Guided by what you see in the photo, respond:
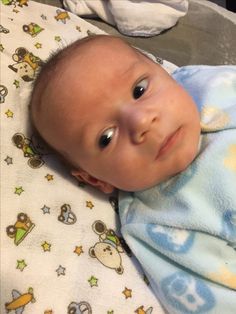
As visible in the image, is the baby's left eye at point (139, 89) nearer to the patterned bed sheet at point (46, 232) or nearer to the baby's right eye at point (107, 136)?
the baby's right eye at point (107, 136)

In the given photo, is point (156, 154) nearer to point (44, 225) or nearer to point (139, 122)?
point (139, 122)

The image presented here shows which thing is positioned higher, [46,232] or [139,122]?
[139,122]

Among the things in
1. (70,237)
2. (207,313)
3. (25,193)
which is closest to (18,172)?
(25,193)

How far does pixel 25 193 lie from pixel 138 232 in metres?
0.22

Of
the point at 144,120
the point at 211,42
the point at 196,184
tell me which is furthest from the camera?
the point at 211,42

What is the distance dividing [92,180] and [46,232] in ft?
0.44

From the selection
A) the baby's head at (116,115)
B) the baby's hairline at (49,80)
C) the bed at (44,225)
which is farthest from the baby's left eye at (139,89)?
the bed at (44,225)

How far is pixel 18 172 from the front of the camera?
103 centimetres

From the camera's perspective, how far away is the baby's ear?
1051 millimetres

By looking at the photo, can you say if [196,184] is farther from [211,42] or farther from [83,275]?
[211,42]

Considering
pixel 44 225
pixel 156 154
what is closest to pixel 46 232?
pixel 44 225

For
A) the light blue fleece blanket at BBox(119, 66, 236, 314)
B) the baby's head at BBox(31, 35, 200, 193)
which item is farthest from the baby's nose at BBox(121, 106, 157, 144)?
the light blue fleece blanket at BBox(119, 66, 236, 314)

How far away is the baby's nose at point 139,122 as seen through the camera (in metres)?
0.92

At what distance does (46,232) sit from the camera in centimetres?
100
